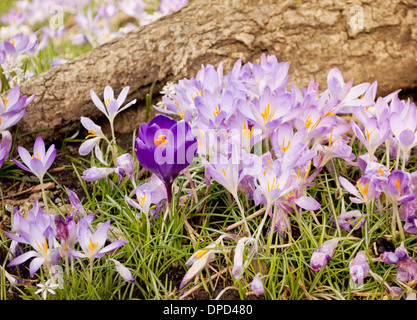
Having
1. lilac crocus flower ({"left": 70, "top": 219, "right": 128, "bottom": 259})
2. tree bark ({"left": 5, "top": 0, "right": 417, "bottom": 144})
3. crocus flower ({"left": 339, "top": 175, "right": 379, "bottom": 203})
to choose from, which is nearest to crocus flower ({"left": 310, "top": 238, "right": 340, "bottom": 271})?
crocus flower ({"left": 339, "top": 175, "right": 379, "bottom": 203})

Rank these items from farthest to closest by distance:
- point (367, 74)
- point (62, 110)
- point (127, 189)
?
point (367, 74) → point (62, 110) → point (127, 189)

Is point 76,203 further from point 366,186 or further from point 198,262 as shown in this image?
point 366,186

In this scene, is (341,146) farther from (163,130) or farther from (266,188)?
(163,130)

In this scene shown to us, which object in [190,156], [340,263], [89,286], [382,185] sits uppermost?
[190,156]

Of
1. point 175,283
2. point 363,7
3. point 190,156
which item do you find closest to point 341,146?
point 190,156

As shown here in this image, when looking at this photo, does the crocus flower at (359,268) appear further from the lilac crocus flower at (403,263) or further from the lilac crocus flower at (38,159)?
the lilac crocus flower at (38,159)
